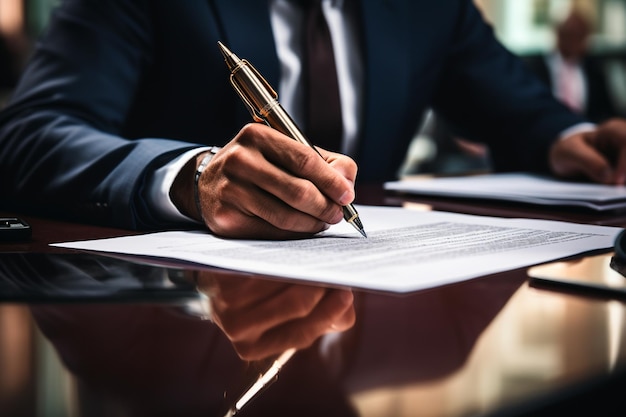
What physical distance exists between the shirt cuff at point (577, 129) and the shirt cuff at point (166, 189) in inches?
28.2

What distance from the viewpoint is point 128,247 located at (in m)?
0.58

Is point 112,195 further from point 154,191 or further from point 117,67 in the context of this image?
point 117,67

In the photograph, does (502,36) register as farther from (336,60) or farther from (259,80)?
(259,80)

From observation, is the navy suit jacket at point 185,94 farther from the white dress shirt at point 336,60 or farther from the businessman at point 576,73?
the businessman at point 576,73

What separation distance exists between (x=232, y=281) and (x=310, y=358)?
0.16 m

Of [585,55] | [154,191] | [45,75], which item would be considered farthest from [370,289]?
[585,55]

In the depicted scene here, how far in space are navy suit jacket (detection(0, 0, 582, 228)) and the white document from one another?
8.8 inches

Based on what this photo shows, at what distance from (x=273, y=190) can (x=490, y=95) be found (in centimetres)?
97

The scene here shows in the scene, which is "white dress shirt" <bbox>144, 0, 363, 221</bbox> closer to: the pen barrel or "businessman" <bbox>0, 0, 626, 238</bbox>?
"businessman" <bbox>0, 0, 626, 238</bbox>

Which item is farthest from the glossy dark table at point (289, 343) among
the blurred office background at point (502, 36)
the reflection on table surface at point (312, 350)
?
the blurred office background at point (502, 36)

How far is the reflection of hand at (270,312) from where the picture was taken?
1.14 feet

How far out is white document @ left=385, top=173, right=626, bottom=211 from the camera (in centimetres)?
85

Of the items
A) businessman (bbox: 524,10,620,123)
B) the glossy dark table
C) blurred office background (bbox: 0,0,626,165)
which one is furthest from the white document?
businessman (bbox: 524,10,620,123)

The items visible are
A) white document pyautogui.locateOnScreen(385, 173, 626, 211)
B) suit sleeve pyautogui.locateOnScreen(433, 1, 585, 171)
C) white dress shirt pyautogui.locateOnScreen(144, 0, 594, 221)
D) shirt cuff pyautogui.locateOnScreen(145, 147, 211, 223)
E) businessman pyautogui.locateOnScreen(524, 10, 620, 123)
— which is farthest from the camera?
businessman pyautogui.locateOnScreen(524, 10, 620, 123)
